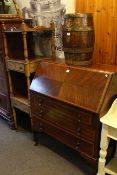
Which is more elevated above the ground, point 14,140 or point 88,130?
point 88,130

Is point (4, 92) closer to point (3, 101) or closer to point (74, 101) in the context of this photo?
point (3, 101)

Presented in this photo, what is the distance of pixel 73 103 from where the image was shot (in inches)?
65.6

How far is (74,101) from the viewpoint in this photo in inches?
65.8

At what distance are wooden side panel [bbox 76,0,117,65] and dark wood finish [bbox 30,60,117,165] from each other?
0.27 m

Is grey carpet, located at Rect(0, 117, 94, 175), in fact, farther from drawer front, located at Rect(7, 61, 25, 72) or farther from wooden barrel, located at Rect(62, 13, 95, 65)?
wooden barrel, located at Rect(62, 13, 95, 65)

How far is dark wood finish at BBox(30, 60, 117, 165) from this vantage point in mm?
1542

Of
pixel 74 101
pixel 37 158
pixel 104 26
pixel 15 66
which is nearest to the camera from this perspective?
pixel 74 101

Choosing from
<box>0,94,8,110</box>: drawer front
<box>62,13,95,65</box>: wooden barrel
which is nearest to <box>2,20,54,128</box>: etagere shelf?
<box>0,94,8,110</box>: drawer front

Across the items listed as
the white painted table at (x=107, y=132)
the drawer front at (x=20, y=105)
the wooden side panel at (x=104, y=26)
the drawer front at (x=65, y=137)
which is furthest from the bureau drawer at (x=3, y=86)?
the white painted table at (x=107, y=132)

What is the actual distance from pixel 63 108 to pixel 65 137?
0.30 m

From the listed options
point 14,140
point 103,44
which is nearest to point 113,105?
point 103,44

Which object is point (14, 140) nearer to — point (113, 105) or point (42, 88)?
point (42, 88)

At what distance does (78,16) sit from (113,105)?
0.84 metres

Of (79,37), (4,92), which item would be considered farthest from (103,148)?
(4,92)
